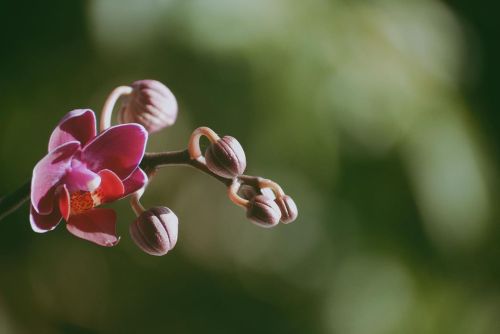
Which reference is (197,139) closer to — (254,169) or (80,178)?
(80,178)

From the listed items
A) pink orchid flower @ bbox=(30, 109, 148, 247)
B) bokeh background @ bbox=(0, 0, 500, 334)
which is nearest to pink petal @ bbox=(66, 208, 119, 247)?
pink orchid flower @ bbox=(30, 109, 148, 247)

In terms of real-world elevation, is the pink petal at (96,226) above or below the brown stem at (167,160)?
below

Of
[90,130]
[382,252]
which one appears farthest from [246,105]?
[90,130]

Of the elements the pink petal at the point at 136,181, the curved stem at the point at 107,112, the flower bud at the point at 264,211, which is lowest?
the pink petal at the point at 136,181

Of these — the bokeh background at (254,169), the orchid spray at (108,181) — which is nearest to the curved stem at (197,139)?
the orchid spray at (108,181)

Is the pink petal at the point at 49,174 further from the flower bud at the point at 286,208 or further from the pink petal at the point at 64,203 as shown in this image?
the flower bud at the point at 286,208

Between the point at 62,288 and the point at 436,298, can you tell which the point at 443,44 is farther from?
the point at 62,288

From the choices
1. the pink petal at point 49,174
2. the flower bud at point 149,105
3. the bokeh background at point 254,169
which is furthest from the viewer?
the bokeh background at point 254,169

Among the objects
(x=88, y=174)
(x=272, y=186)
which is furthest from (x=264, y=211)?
(x=88, y=174)
